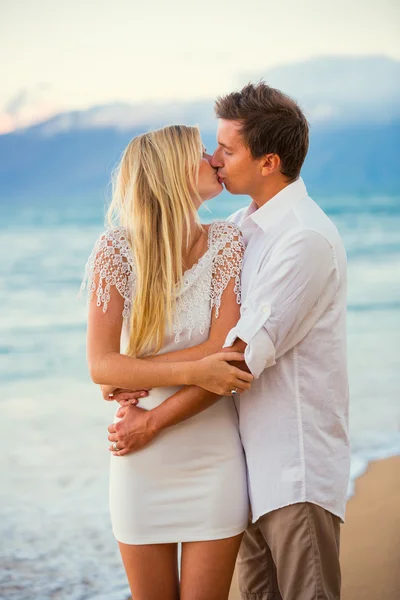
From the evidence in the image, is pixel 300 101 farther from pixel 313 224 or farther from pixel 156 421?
pixel 156 421

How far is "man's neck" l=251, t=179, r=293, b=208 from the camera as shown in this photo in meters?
2.22

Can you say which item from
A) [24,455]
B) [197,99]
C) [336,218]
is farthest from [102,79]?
[24,455]

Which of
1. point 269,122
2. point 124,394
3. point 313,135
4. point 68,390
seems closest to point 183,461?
point 124,394

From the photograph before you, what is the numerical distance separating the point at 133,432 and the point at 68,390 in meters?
5.71

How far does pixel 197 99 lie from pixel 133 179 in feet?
40.4

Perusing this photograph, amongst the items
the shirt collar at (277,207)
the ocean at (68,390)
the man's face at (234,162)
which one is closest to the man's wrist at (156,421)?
the shirt collar at (277,207)

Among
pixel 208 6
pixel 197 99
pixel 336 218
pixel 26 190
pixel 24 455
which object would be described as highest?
pixel 208 6

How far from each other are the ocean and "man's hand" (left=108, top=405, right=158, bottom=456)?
1.76 meters

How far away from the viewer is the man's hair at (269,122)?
2160mm

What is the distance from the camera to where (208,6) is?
1376 centimetres

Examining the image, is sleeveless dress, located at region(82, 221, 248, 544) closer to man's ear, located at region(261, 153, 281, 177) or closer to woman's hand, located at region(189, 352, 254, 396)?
woman's hand, located at region(189, 352, 254, 396)

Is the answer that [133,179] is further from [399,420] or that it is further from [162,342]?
[399,420]

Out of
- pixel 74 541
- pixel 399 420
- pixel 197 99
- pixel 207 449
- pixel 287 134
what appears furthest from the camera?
pixel 197 99

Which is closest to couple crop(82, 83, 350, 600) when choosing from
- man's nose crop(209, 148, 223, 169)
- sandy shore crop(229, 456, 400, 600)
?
man's nose crop(209, 148, 223, 169)
